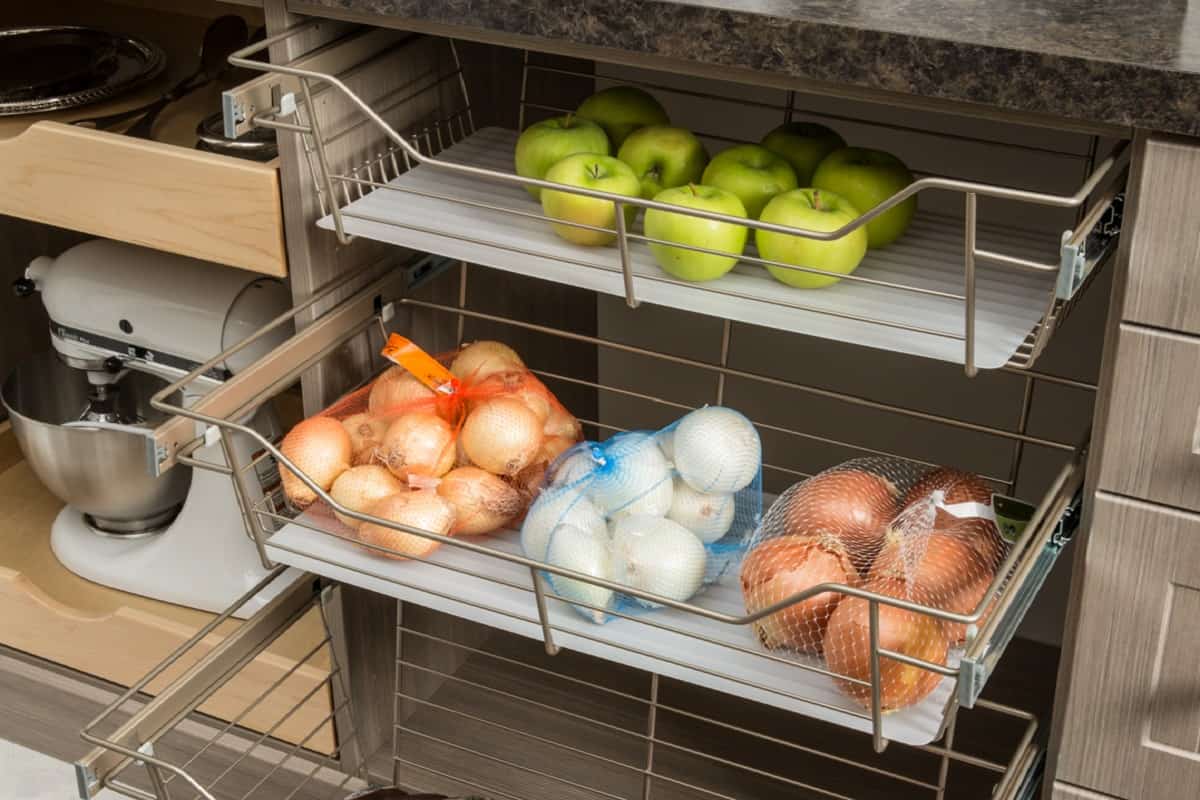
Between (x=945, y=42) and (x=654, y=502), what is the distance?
43 centimetres

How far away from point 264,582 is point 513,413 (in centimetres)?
27

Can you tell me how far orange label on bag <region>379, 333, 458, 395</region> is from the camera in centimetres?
121

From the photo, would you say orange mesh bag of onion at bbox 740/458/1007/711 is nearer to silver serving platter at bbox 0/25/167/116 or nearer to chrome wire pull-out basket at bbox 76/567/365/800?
chrome wire pull-out basket at bbox 76/567/365/800

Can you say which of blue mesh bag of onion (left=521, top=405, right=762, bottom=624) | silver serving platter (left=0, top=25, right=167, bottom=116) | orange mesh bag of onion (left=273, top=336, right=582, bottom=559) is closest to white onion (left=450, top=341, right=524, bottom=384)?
orange mesh bag of onion (left=273, top=336, right=582, bottom=559)

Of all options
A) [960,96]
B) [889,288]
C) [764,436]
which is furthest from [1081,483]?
[764,436]

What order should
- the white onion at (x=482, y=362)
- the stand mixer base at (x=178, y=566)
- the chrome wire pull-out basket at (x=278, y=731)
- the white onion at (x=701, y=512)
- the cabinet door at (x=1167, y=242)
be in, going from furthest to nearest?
the stand mixer base at (x=178, y=566) → the chrome wire pull-out basket at (x=278, y=731) → the white onion at (x=482, y=362) → the white onion at (x=701, y=512) → the cabinet door at (x=1167, y=242)

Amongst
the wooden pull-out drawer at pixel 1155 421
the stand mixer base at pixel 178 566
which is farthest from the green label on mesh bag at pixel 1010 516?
the stand mixer base at pixel 178 566

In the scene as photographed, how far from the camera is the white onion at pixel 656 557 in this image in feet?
3.59

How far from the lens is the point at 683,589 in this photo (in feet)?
3.65

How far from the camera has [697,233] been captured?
3.37ft

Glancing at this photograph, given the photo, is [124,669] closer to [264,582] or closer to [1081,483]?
[264,582]

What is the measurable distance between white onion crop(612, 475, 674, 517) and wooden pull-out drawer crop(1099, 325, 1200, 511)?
13.5 inches

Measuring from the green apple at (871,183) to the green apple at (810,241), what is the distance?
0.04 metres

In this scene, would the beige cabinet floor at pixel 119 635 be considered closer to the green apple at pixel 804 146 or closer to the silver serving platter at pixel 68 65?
the silver serving platter at pixel 68 65
